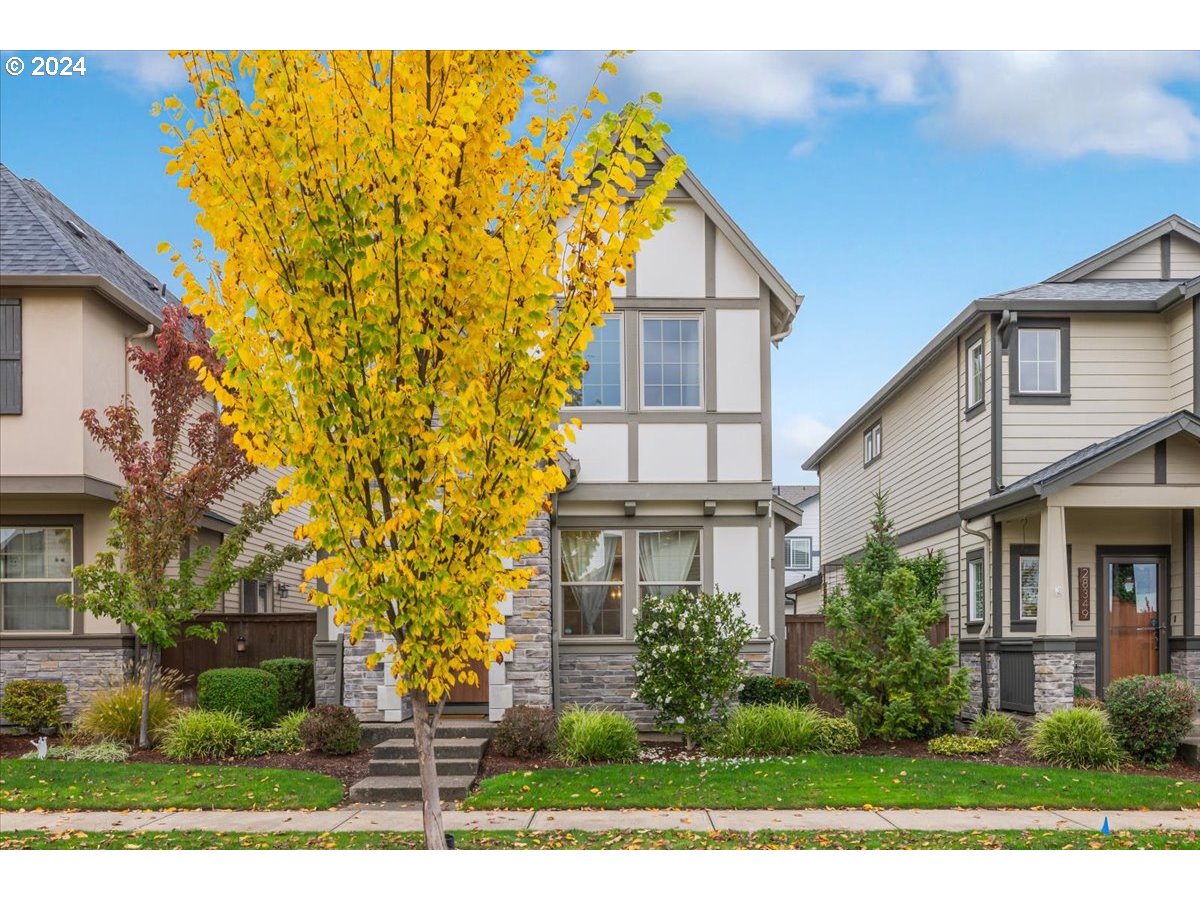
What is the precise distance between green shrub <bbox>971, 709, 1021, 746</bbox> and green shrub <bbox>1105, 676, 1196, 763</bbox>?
4.39 feet

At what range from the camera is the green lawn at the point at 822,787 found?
30.8 feet

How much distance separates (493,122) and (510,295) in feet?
3.49

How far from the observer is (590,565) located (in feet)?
47.1

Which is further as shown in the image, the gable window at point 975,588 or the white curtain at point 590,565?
the gable window at point 975,588

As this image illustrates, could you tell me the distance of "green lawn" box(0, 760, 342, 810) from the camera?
377 inches

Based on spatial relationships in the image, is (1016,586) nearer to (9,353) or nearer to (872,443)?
(872,443)

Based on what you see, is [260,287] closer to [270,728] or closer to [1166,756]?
[270,728]

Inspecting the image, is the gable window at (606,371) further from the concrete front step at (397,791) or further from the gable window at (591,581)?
the concrete front step at (397,791)

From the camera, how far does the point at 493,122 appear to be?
6008mm

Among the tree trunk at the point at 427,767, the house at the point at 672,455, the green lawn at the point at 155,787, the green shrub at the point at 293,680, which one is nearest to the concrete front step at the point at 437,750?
the green lawn at the point at 155,787

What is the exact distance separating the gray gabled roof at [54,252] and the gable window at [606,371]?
6.09m

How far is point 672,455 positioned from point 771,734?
13.0 feet

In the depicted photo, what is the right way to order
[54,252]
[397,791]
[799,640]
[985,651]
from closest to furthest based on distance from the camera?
[397,791] < [54,252] < [985,651] < [799,640]

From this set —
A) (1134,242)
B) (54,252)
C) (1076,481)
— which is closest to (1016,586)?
(1076,481)
